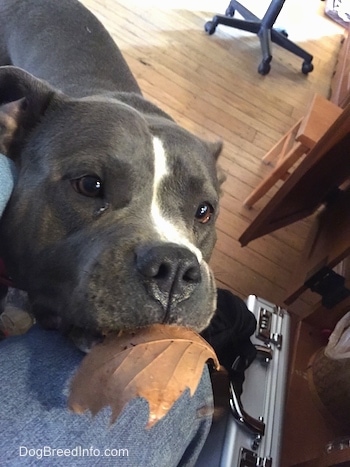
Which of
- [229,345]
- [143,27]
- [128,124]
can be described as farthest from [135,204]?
[143,27]

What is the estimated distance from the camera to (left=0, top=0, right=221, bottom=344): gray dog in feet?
3.24

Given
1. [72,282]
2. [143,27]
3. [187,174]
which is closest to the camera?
[72,282]

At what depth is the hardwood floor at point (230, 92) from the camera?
2.83 meters

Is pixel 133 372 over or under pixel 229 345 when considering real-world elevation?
over

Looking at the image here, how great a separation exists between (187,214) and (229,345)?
2.32ft

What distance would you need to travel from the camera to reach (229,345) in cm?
184

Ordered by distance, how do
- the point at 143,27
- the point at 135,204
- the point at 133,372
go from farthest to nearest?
the point at 143,27
the point at 135,204
the point at 133,372

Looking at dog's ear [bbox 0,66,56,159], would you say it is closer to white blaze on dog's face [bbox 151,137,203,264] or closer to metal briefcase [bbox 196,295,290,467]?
white blaze on dog's face [bbox 151,137,203,264]

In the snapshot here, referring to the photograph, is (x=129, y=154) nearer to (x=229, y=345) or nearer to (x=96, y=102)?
(x=96, y=102)

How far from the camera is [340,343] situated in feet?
6.82

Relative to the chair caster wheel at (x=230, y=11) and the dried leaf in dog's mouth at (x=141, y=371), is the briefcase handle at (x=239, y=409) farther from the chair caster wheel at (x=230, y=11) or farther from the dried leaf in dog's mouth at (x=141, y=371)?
the chair caster wheel at (x=230, y=11)

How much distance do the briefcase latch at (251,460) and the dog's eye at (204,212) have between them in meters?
0.70

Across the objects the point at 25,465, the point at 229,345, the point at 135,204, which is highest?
the point at 135,204

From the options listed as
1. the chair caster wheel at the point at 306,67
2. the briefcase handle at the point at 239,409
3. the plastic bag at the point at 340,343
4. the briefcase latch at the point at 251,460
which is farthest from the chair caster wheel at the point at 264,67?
the briefcase latch at the point at 251,460
